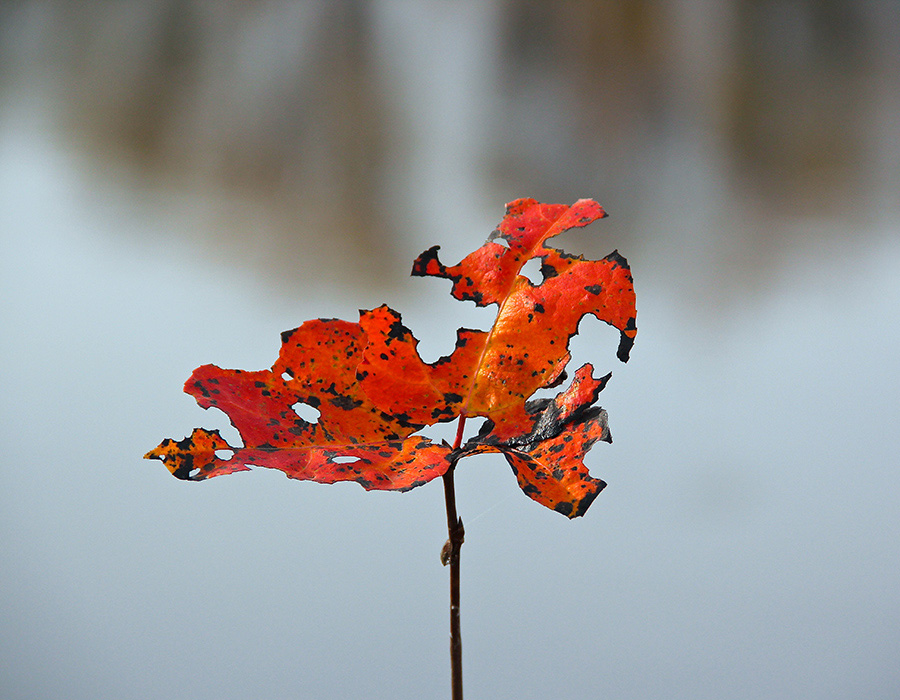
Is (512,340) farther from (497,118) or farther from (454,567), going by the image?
(497,118)

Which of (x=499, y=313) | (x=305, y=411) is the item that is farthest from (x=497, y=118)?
(x=499, y=313)

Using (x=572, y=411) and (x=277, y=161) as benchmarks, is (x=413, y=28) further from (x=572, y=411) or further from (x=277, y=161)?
(x=572, y=411)

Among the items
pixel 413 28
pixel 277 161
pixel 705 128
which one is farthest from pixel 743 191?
pixel 277 161

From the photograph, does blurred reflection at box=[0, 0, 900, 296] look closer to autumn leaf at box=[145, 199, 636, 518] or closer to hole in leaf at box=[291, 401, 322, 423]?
hole in leaf at box=[291, 401, 322, 423]

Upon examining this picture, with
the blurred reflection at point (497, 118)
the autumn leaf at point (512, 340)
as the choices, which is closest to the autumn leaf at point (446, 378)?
the autumn leaf at point (512, 340)

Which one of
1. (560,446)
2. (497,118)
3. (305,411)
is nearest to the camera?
(560,446)

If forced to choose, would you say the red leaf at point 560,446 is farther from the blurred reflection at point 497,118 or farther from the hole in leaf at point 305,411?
the blurred reflection at point 497,118
